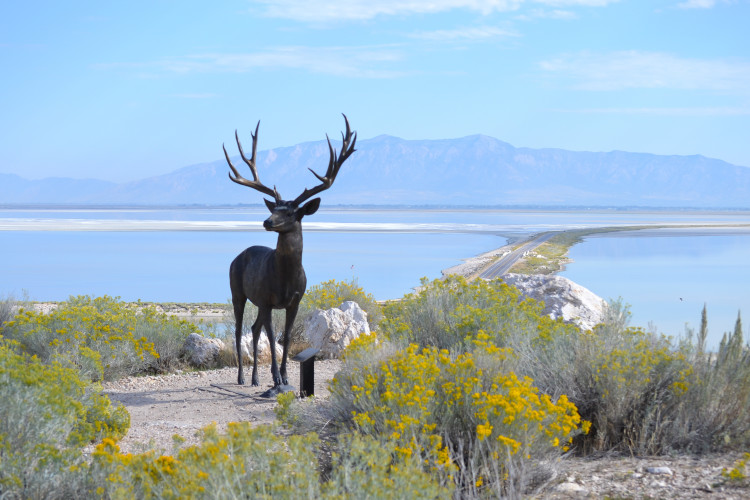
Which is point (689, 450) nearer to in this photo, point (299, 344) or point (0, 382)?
point (0, 382)

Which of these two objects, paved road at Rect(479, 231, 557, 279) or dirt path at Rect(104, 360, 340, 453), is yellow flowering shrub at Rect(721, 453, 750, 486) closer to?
dirt path at Rect(104, 360, 340, 453)

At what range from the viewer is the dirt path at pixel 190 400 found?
25.8 ft

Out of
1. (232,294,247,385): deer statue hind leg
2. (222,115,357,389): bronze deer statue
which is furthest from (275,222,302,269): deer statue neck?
(232,294,247,385): deer statue hind leg

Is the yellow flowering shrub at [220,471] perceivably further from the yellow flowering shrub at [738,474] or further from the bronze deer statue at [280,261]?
the bronze deer statue at [280,261]

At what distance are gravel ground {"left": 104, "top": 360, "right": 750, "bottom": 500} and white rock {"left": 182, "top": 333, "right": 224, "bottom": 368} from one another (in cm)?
55

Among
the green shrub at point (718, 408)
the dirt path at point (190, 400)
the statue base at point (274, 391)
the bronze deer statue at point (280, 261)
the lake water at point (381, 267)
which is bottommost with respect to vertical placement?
the lake water at point (381, 267)

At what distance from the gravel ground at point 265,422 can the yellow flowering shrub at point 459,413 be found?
376mm

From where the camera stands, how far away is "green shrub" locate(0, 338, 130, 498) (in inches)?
194

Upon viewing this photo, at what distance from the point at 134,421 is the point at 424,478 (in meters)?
5.20

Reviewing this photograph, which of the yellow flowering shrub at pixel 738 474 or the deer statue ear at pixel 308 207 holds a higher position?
the deer statue ear at pixel 308 207

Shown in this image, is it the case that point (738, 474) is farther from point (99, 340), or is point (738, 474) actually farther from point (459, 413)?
point (99, 340)

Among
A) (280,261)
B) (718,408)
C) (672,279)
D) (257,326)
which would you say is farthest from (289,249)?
(672,279)

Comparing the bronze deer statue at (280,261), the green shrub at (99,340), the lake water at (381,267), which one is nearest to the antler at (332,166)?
the bronze deer statue at (280,261)

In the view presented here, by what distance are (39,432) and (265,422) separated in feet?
10.0
